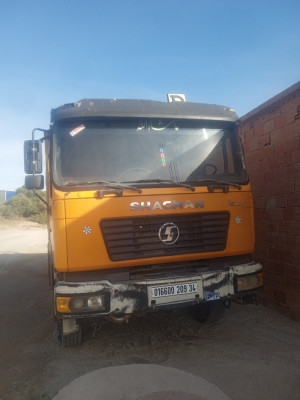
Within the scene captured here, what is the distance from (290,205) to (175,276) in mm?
2094

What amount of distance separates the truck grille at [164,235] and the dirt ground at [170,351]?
45.2 inches

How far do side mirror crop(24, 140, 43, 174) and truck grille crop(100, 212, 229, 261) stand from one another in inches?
48.5

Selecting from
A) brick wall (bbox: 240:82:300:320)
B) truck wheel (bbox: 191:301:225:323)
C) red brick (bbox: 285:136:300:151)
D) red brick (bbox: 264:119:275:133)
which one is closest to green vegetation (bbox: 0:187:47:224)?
brick wall (bbox: 240:82:300:320)

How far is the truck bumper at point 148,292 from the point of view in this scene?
10.4ft

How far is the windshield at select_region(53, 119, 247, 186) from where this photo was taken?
358 cm

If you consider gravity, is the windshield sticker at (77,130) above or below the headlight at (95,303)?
above

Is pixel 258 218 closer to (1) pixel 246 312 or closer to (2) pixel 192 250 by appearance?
(1) pixel 246 312

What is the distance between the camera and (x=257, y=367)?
10.6 ft

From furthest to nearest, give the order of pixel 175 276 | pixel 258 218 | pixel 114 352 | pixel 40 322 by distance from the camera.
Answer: pixel 258 218 < pixel 40 322 < pixel 114 352 < pixel 175 276

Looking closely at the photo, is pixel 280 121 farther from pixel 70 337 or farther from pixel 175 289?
pixel 70 337

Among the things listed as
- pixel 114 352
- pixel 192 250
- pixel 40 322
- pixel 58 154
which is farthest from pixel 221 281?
pixel 40 322

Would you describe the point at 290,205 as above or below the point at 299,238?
above

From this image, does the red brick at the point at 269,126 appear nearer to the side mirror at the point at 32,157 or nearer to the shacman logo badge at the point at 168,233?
the shacman logo badge at the point at 168,233

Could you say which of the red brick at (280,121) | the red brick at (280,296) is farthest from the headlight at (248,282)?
the red brick at (280,121)
